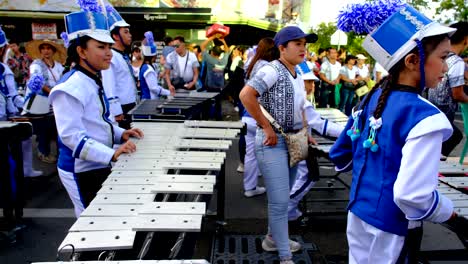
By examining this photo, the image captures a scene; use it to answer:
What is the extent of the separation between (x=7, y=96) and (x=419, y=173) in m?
5.56

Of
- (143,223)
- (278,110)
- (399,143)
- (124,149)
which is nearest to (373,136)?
(399,143)

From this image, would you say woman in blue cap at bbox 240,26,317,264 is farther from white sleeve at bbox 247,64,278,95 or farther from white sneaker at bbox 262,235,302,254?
white sneaker at bbox 262,235,302,254

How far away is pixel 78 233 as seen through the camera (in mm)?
1930

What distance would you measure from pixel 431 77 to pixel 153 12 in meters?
17.7

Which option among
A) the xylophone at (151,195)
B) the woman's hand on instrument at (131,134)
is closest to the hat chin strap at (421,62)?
the xylophone at (151,195)

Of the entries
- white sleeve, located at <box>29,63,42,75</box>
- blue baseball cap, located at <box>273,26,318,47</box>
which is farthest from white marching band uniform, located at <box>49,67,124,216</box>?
white sleeve, located at <box>29,63,42,75</box>

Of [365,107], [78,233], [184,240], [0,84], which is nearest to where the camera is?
[78,233]

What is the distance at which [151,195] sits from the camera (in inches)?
94.0

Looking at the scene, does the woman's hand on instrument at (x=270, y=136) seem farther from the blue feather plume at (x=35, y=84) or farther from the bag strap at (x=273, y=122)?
the blue feather plume at (x=35, y=84)

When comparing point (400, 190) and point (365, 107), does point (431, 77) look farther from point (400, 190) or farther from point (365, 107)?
point (400, 190)

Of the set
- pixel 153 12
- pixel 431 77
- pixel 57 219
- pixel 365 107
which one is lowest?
pixel 57 219

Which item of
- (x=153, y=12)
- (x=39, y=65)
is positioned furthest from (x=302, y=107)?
(x=153, y=12)

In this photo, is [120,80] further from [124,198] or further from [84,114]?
[124,198]

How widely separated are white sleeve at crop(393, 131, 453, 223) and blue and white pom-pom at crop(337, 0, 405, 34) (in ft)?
2.41
